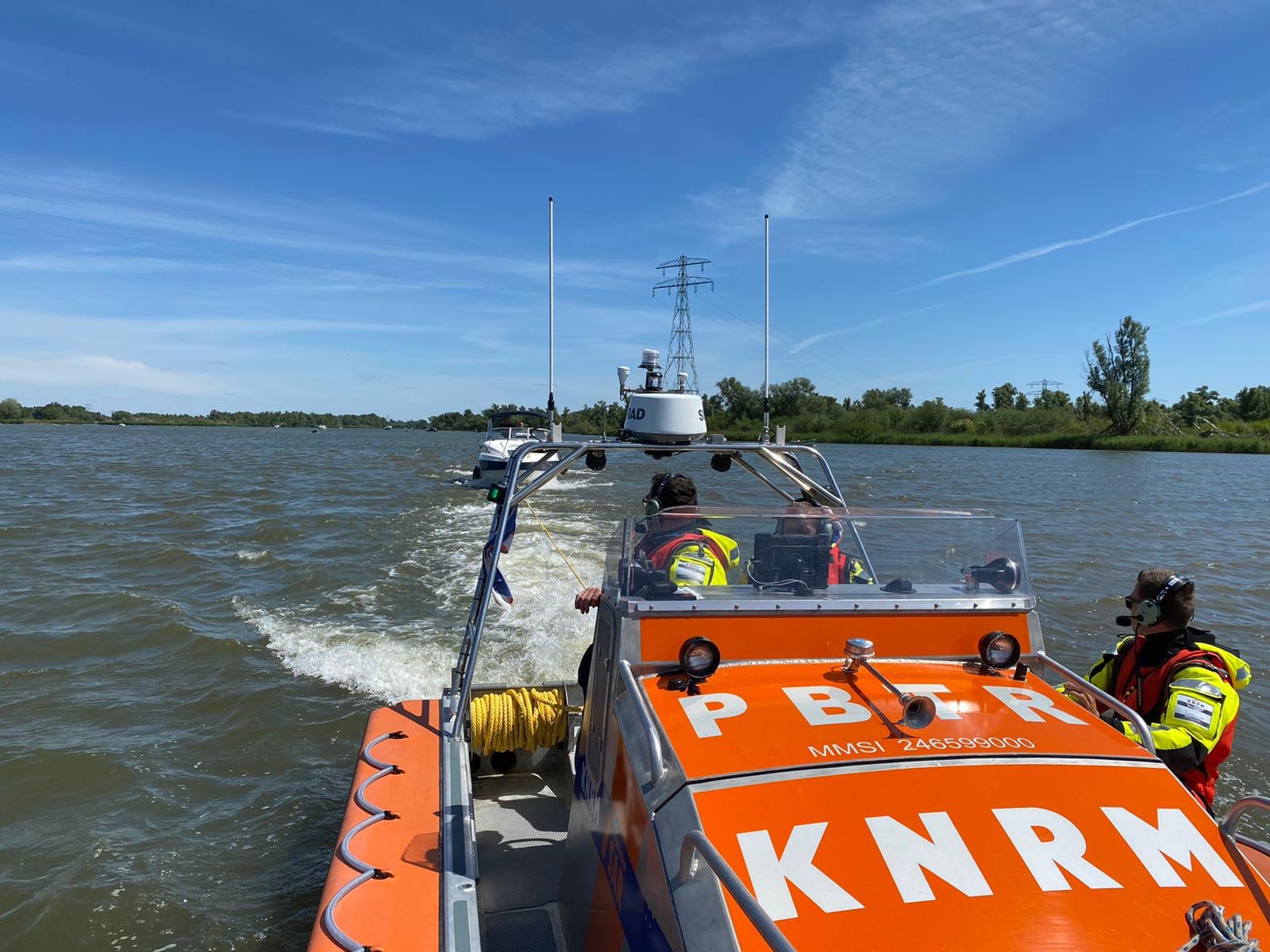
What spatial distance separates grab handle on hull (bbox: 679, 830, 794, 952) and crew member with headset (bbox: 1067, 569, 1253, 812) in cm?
151

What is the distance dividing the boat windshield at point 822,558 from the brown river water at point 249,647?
116 inches

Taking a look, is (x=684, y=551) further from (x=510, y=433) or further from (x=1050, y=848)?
(x=510, y=433)

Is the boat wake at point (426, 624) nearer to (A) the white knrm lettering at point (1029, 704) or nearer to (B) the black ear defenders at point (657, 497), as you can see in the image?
(B) the black ear defenders at point (657, 497)

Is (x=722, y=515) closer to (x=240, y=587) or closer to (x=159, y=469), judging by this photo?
(x=240, y=587)

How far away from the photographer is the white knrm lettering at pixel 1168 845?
6.08 feet

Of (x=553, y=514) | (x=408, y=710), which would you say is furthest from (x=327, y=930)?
(x=553, y=514)

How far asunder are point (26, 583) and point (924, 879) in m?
12.0

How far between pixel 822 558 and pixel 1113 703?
3.15ft

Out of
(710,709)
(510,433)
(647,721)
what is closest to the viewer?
(647,721)

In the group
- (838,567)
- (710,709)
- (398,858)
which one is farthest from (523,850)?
(838,567)

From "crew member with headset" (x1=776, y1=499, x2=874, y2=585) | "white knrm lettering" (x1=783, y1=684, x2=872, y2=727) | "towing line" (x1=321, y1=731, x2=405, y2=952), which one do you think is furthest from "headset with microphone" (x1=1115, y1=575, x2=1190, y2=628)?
"towing line" (x1=321, y1=731, x2=405, y2=952)

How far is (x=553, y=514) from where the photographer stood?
1712 centimetres

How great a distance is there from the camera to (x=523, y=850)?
3.72 metres

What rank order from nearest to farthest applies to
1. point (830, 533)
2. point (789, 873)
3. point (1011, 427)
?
1. point (789, 873)
2. point (830, 533)
3. point (1011, 427)
